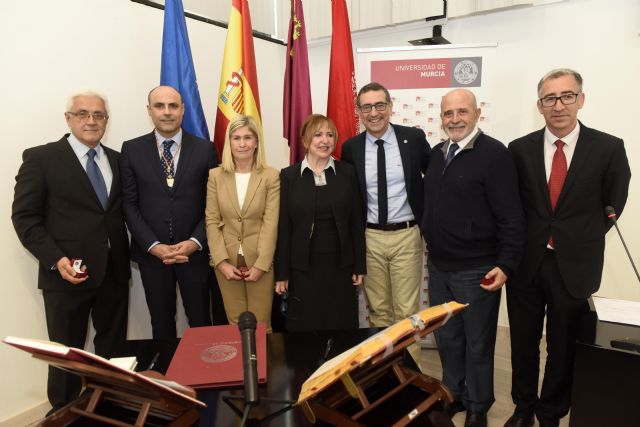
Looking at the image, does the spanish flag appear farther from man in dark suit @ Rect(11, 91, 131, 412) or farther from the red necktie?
the red necktie

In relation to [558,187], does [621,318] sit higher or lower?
lower

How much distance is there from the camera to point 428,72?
126 inches

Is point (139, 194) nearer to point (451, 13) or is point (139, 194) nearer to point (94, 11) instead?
point (94, 11)

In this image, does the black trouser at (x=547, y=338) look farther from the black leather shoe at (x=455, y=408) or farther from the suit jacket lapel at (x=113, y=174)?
the suit jacket lapel at (x=113, y=174)

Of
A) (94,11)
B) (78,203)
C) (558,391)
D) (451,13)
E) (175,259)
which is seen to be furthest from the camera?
(451,13)

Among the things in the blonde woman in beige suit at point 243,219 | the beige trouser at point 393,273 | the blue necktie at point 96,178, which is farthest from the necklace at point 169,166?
the beige trouser at point 393,273

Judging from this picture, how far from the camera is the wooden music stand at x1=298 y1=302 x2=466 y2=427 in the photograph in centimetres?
95

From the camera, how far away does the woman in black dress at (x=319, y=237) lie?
2363 millimetres

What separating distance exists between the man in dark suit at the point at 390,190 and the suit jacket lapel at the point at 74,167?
4.89ft

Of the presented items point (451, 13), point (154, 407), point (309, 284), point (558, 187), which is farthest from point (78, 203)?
point (451, 13)

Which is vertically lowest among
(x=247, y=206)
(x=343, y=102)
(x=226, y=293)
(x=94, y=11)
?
(x=226, y=293)

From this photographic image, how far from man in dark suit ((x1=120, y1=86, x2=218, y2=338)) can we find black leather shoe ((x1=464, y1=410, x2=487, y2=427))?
1.62 m

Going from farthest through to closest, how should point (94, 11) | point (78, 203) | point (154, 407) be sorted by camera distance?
point (94, 11) → point (78, 203) → point (154, 407)

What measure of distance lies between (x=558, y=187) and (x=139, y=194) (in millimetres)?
2225
